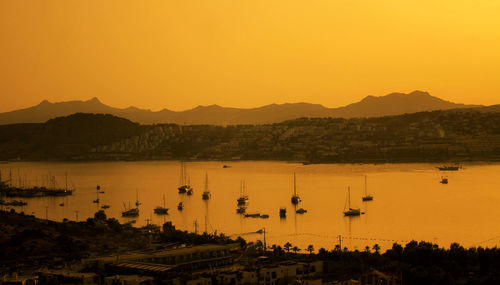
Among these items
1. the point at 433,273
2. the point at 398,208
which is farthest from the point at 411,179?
→ the point at 433,273

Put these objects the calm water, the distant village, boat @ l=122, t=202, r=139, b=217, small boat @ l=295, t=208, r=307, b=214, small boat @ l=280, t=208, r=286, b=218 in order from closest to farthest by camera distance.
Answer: the calm water → small boat @ l=280, t=208, r=286, b=218 → small boat @ l=295, t=208, r=307, b=214 → boat @ l=122, t=202, r=139, b=217 → the distant village

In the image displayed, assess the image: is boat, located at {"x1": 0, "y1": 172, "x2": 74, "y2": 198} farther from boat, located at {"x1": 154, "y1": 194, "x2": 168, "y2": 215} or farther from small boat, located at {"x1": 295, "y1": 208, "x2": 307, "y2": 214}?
small boat, located at {"x1": 295, "y1": 208, "x2": 307, "y2": 214}

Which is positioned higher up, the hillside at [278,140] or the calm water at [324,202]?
the hillside at [278,140]

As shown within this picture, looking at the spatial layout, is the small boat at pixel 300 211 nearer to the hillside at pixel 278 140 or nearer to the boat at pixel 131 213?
the boat at pixel 131 213

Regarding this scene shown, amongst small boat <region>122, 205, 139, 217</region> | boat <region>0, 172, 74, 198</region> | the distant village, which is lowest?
small boat <region>122, 205, 139, 217</region>

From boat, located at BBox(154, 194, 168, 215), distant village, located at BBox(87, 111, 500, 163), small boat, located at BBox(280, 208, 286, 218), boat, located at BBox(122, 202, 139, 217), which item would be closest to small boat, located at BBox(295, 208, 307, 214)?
small boat, located at BBox(280, 208, 286, 218)

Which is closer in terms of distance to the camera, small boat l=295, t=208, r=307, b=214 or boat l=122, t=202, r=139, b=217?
small boat l=295, t=208, r=307, b=214

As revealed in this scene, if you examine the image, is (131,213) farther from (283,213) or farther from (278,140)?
(278,140)

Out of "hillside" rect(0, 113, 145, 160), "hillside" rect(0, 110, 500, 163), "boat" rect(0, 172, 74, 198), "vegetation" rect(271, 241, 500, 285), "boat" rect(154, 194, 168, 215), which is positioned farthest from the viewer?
"hillside" rect(0, 113, 145, 160)

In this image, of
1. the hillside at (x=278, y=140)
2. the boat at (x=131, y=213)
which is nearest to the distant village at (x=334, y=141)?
the hillside at (x=278, y=140)

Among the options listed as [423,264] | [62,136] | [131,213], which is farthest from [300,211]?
[62,136]
